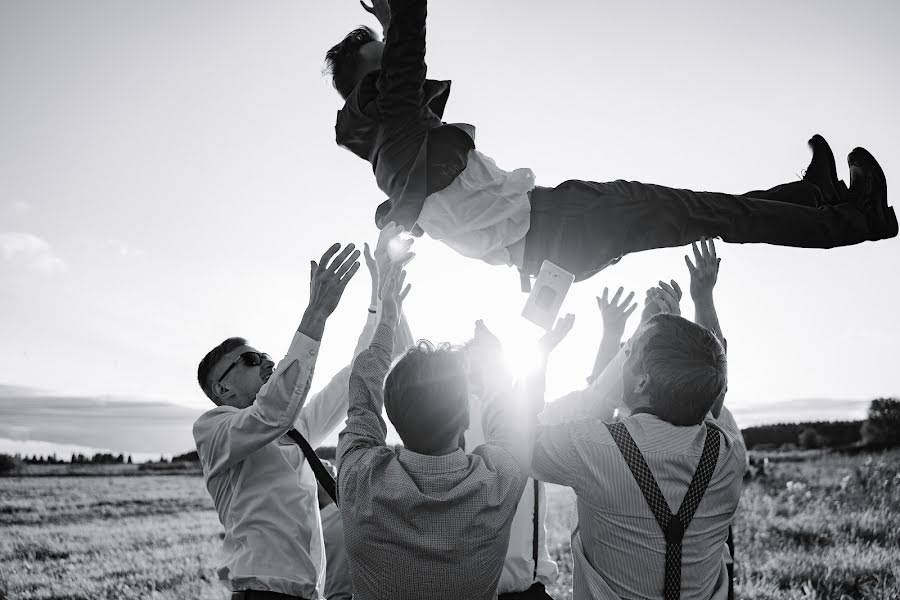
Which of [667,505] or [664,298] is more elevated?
[664,298]

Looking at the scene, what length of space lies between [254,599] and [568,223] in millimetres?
1872

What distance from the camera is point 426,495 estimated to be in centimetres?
154

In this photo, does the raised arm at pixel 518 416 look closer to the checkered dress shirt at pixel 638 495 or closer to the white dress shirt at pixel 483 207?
the checkered dress shirt at pixel 638 495

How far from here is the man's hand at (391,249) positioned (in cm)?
220

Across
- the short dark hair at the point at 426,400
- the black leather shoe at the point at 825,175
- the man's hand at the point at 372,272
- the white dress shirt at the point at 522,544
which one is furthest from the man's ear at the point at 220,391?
the black leather shoe at the point at 825,175

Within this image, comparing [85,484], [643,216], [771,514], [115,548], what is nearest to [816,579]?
[771,514]

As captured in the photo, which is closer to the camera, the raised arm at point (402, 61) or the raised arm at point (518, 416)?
the raised arm at point (518, 416)

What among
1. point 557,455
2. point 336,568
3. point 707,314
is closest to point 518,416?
point 557,455

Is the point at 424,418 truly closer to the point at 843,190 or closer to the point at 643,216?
the point at 643,216

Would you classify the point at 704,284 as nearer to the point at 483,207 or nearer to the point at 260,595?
the point at 483,207

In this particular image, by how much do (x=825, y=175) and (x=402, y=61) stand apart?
1.95 meters

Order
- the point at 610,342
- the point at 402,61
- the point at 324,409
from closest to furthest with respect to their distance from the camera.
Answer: the point at 402,61 < the point at 610,342 < the point at 324,409

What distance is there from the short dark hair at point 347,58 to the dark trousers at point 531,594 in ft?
→ 6.98

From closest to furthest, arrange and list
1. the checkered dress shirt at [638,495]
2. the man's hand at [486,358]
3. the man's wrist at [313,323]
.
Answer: the checkered dress shirt at [638,495] → the man's hand at [486,358] → the man's wrist at [313,323]
